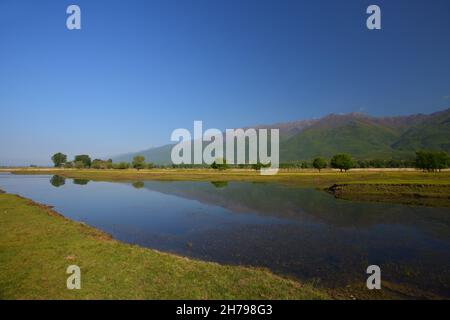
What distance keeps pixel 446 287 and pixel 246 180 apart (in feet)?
344

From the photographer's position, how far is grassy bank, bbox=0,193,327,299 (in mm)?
14883

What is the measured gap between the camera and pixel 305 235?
31422mm

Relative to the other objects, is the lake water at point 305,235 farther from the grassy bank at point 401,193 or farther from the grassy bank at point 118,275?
the grassy bank at point 401,193

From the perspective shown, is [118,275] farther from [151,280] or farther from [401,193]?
[401,193]

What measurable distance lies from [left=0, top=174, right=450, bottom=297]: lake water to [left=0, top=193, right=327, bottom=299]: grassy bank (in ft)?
12.7

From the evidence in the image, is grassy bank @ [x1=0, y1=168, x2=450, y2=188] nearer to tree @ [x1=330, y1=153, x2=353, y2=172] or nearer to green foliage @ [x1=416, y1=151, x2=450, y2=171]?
green foliage @ [x1=416, y1=151, x2=450, y2=171]

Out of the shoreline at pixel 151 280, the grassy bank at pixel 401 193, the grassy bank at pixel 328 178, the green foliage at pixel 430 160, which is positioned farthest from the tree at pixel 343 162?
the shoreline at pixel 151 280

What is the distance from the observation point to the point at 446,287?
17.9 metres

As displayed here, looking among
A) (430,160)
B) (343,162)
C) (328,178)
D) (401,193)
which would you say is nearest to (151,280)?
(401,193)

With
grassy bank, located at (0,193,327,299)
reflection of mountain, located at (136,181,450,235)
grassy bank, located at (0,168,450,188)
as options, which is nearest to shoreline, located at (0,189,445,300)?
grassy bank, located at (0,193,327,299)

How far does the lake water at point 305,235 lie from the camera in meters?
21.0
